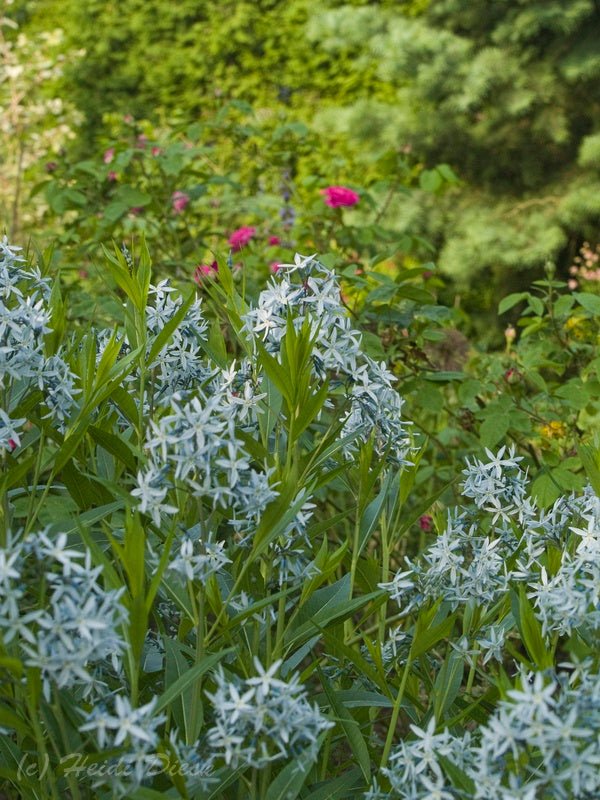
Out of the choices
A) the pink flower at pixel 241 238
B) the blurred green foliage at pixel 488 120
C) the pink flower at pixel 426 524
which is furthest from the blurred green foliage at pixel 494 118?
the pink flower at pixel 426 524

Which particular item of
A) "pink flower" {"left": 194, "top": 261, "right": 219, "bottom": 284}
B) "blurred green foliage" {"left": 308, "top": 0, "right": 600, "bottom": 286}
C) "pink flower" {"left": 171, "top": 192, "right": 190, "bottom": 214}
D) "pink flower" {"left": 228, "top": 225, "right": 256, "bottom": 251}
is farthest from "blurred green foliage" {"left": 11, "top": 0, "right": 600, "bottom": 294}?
"pink flower" {"left": 194, "top": 261, "right": 219, "bottom": 284}

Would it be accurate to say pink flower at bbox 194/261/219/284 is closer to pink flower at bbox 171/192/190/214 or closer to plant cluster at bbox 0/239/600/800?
plant cluster at bbox 0/239/600/800

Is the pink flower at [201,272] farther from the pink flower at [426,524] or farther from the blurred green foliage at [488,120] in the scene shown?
the blurred green foliage at [488,120]

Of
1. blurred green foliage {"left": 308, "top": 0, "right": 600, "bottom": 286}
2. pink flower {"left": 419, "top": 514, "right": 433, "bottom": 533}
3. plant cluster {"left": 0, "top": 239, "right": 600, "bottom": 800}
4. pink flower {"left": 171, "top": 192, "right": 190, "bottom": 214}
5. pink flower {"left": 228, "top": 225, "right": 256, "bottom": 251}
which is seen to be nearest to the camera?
plant cluster {"left": 0, "top": 239, "right": 600, "bottom": 800}

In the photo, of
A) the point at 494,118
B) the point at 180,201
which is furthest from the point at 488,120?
the point at 180,201

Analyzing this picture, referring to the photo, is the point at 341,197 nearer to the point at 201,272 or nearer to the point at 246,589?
the point at 201,272

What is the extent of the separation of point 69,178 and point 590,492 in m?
2.77

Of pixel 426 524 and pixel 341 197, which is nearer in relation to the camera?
pixel 426 524

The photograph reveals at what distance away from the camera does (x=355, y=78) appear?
9.02 metres

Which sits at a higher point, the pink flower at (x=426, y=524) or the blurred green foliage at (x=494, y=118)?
the pink flower at (x=426, y=524)

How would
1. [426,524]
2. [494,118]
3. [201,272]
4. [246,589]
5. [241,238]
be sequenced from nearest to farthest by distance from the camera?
[246,589] → [201,272] → [426,524] → [241,238] → [494,118]

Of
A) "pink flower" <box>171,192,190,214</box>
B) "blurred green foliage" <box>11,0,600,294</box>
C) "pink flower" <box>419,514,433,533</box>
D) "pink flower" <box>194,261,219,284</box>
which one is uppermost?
"pink flower" <box>194,261,219,284</box>

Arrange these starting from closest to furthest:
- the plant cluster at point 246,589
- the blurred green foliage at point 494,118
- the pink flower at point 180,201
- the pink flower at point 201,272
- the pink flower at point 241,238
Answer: the plant cluster at point 246,589 → the pink flower at point 201,272 → the pink flower at point 180,201 → the pink flower at point 241,238 → the blurred green foliage at point 494,118

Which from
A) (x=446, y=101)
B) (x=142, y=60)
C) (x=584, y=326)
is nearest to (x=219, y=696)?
(x=584, y=326)
